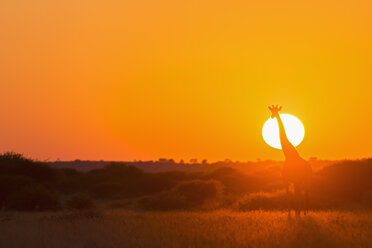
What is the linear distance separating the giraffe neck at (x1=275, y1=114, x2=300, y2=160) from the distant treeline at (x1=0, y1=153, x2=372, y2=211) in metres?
6.59

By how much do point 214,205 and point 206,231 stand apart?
15191 millimetres

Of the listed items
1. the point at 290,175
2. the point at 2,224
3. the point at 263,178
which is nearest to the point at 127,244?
the point at 2,224

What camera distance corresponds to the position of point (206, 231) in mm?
15305

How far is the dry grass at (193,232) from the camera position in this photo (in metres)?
13.6

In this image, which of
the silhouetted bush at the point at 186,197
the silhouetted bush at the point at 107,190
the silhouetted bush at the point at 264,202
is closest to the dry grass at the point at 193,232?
the silhouetted bush at the point at 264,202

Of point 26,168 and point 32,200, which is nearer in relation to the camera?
point 32,200

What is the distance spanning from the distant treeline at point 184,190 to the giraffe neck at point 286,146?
6.59m

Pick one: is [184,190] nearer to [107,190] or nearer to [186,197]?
[186,197]

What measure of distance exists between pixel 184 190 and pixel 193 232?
20.7m

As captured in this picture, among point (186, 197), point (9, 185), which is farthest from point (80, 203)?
point (186, 197)

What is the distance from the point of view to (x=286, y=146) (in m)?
19.8

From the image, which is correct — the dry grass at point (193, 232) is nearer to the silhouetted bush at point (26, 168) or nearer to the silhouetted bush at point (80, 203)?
the silhouetted bush at point (80, 203)

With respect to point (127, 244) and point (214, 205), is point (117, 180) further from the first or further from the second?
point (127, 244)

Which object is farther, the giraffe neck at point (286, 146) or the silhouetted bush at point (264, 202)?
the silhouetted bush at point (264, 202)
